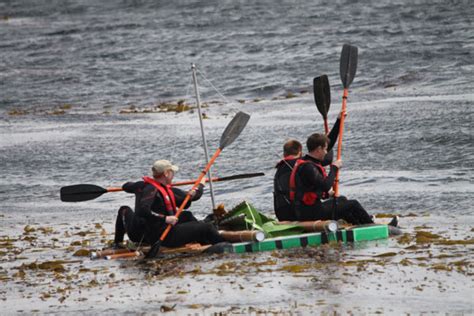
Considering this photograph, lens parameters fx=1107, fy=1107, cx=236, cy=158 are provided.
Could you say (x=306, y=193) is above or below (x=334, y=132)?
below

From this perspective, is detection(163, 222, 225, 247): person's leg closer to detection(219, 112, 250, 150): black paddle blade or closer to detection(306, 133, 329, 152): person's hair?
detection(306, 133, 329, 152): person's hair

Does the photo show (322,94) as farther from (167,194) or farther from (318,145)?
(167,194)

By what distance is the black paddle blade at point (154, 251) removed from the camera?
13633mm

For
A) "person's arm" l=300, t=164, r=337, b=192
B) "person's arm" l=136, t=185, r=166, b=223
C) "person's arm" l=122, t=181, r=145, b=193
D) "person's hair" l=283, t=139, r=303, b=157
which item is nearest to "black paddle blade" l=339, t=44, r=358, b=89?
"person's hair" l=283, t=139, r=303, b=157

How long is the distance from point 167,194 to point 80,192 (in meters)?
2.19

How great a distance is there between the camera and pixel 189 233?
1386 centimetres

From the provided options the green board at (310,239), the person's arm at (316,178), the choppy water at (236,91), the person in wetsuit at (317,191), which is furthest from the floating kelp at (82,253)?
the choppy water at (236,91)

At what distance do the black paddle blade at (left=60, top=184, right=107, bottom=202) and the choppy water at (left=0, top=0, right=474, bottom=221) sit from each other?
8.17ft

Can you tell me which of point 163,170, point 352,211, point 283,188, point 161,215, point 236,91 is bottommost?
point 352,211

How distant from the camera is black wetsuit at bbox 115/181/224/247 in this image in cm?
1363

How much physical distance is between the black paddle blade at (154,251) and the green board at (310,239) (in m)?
0.87

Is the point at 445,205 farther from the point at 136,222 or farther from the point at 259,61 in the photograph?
the point at 259,61

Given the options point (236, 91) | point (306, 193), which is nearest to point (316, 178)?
point (306, 193)

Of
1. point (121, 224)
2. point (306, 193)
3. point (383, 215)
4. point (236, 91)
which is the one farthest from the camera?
point (236, 91)
